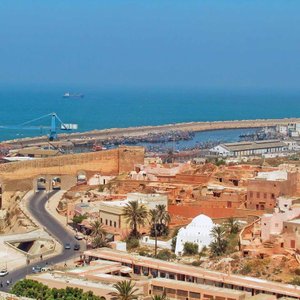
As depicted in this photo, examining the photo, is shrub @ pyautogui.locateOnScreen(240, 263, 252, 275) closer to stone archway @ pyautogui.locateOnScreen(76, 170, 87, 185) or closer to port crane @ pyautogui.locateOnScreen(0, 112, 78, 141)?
stone archway @ pyautogui.locateOnScreen(76, 170, 87, 185)

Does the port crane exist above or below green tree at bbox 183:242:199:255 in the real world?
above

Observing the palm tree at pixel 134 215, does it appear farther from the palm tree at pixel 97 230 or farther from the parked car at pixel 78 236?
the parked car at pixel 78 236

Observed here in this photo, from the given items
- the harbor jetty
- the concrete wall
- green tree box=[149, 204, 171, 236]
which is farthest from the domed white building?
the harbor jetty

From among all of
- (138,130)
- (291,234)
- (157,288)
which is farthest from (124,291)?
(138,130)

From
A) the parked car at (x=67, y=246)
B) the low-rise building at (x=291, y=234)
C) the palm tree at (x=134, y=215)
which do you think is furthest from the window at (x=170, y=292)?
the palm tree at (x=134, y=215)

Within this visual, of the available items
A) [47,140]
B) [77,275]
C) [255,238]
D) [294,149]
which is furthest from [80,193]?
[47,140]
